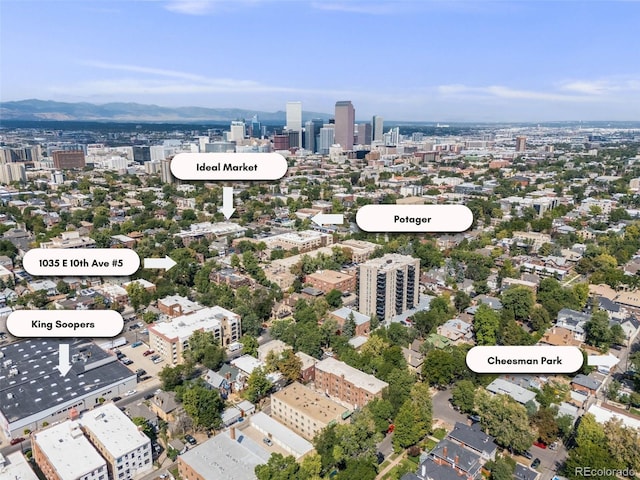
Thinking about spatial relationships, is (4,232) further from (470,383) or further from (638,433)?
(638,433)

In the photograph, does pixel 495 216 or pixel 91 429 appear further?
pixel 495 216

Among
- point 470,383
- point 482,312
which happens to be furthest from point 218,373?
point 482,312

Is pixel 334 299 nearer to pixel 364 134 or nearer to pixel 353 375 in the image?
pixel 353 375

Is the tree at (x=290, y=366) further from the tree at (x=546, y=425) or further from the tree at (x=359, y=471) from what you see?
the tree at (x=546, y=425)

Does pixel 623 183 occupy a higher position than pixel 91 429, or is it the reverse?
pixel 623 183

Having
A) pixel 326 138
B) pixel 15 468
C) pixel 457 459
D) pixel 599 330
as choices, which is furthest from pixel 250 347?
pixel 326 138

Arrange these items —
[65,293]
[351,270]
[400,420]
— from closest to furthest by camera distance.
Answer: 1. [400,420]
2. [65,293]
3. [351,270]

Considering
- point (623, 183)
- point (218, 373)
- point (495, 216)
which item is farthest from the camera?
point (623, 183)

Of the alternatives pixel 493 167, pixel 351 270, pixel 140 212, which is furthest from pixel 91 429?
pixel 493 167
